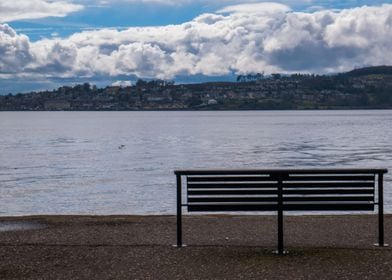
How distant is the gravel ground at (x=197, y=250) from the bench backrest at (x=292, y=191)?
2.20 ft

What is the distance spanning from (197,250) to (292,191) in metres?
1.66

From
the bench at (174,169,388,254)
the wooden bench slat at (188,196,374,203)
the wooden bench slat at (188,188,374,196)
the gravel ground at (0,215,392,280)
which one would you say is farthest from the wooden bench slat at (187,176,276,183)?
the gravel ground at (0,215,392,280)

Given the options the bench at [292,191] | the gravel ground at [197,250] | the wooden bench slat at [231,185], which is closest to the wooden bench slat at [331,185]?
the bench at [292,191]

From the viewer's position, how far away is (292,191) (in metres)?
9.88

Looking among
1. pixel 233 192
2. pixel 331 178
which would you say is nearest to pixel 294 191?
pixel 331 178

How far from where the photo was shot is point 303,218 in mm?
13812

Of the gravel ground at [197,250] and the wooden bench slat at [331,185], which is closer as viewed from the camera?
the gravel ground at [197,250]

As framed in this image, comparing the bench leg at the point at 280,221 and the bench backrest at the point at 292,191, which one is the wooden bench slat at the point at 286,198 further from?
the bench leg at the point at 280,221

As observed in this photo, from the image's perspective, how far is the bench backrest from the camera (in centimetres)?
991

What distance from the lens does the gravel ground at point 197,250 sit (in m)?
8.70

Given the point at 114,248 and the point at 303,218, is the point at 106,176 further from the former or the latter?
the point at 114,248

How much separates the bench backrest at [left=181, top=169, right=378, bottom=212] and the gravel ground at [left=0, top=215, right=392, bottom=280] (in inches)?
26.3

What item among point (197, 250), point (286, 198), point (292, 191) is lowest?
point (197, 250)

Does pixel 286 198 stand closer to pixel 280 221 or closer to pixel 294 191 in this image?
pixel 294 191
